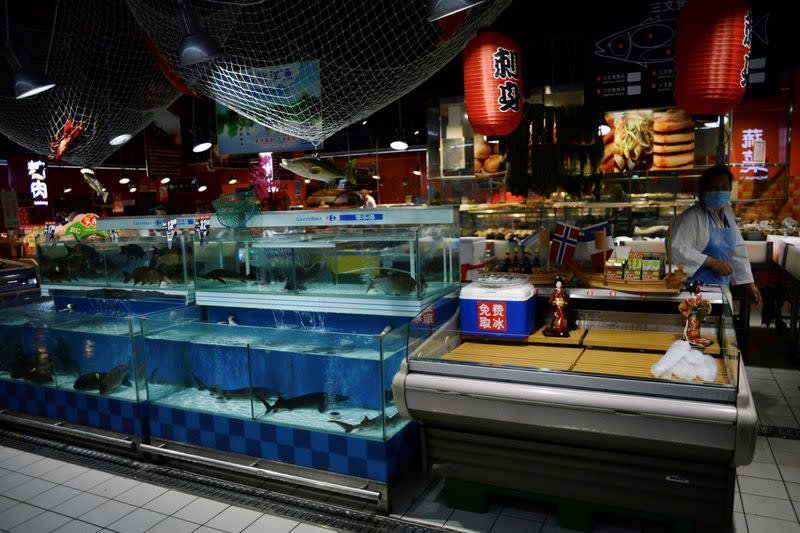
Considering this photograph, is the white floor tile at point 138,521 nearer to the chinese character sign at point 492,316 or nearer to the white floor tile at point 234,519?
the white floor tile at point 234,519

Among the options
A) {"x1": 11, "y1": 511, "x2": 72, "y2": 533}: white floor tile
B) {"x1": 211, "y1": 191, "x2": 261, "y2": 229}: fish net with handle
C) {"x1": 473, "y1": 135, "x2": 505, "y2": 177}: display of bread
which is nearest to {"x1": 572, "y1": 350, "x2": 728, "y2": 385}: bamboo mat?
{"x1": 11, "y1": 511, "x2": 72, "y2": 533}: white floor tile

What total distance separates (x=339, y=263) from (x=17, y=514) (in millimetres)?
2537

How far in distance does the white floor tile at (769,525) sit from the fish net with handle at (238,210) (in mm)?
4218

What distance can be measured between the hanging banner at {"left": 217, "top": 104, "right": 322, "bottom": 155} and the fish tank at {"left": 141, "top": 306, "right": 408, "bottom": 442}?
297 centimetres

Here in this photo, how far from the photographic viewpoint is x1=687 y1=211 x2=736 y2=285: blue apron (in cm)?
424

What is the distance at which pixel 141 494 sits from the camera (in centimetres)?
361

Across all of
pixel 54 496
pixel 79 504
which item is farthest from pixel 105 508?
pixel 54 496

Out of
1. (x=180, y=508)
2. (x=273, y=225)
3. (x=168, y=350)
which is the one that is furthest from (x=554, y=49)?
(x=180, y=508)

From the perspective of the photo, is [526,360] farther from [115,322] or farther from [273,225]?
[115,322]

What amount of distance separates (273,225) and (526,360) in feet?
9.85

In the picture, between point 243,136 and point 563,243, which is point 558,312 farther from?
point 243,136

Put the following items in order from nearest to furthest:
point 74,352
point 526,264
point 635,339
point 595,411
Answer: point 595,411 < point 635,339 < point 526,264 < point 74,352

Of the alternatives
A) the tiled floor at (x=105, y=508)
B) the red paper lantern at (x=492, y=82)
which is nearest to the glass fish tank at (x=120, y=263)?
the tiled floor at (x=105, y=508)

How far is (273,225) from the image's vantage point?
5.14 m
